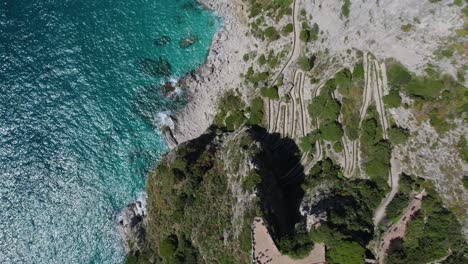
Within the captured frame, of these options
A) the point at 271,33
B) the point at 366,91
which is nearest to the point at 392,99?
the point at 366,91

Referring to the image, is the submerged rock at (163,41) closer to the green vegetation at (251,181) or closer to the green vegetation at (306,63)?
the green vegetation at (306,63)

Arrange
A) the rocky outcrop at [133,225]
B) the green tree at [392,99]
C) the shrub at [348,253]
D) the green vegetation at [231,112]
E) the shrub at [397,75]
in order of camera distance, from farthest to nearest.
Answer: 1. the rocky outcrop at [133,225]
2. the green vegetation at [231,112]
3. the green tree at [392,99]
4. the shrub at [397,75]
5. the shrub at [348,253]

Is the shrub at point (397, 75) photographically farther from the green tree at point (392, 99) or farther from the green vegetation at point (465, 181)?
the green vegetation at point (465, 181)

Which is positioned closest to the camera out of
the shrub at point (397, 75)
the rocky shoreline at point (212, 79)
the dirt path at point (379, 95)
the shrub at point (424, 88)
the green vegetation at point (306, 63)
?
the shrub at point (424, 88)

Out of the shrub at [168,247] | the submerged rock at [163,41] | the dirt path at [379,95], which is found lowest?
the shrub at [168,247]

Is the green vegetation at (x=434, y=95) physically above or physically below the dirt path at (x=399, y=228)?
above

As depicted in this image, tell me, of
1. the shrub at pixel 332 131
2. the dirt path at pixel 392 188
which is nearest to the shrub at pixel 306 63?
the shrub at pixel 332 131

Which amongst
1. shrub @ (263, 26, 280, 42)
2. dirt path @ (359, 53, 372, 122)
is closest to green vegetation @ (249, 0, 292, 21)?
shrub @ (263, 26, 280, 42)

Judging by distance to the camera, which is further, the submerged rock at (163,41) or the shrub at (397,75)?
the submerged rock at (163,41)
